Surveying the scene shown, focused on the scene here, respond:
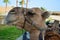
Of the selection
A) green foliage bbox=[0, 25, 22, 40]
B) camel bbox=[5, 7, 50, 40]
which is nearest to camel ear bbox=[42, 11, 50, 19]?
camel bbox=[5, 7, 50, 40]

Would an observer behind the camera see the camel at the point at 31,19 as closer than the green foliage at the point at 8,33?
No

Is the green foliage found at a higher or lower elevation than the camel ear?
lower

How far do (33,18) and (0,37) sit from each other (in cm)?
33

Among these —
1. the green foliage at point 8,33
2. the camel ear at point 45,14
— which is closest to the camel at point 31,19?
the camel ear at point 45,14

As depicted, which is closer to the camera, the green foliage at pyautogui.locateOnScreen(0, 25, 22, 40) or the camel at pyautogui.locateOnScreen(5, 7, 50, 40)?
the green foliage at pyautogui.locateOnScreen(0, 25, 22, 40)

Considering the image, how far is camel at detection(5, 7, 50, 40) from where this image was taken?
75 cm

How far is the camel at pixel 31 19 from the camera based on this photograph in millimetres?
755

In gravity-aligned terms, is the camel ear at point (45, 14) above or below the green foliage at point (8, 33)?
above

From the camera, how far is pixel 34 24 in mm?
775

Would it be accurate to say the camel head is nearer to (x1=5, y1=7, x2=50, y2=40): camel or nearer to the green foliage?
(x1=5, y1=7, x2=50, y2=40): camel

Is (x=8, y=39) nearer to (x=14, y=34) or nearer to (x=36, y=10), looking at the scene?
(x=14, y=34)

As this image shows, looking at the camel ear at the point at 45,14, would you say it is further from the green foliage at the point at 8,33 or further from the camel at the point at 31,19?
the green foliage at the point at 8,33

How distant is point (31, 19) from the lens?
792 millimetres

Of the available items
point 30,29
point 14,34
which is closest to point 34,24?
point 30,29
